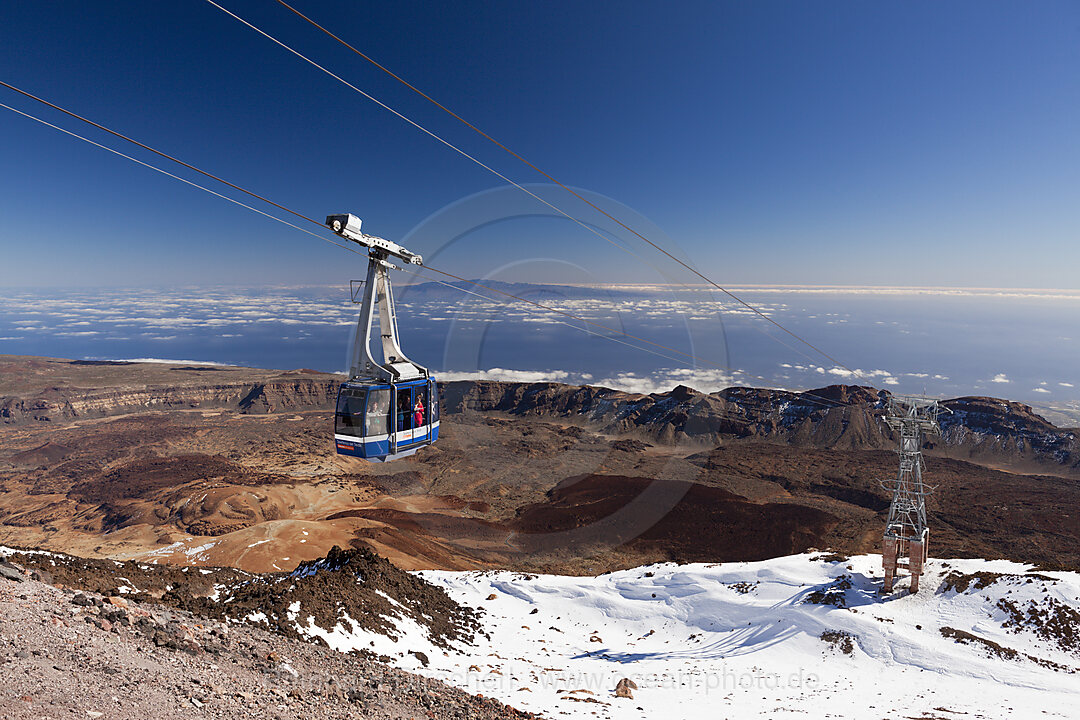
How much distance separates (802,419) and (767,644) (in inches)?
3143

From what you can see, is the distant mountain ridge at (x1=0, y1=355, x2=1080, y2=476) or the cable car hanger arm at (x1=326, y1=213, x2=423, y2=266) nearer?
the cable car hanger arm at (x1=326, y1=213, x2=423, y2=266)

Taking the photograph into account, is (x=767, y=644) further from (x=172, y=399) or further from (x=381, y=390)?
(x=172, y=399)

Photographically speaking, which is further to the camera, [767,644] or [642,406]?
[642,406]

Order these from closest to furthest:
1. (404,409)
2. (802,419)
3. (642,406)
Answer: (404,409), (802,419), (642,406)

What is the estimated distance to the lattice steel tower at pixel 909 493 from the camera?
2112cm

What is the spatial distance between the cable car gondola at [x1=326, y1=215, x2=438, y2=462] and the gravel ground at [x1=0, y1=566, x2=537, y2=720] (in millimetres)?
5076

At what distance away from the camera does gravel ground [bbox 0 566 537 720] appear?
18.4 feet

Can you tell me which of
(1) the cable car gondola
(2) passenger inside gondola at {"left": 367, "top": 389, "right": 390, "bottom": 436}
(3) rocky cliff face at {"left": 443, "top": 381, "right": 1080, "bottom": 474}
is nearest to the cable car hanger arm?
(1) the cable car gondola

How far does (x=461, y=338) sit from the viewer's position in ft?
60.2

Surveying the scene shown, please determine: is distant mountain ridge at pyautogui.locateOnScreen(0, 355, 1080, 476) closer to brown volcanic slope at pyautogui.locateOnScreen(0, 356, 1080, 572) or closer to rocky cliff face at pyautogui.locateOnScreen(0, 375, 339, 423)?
rocky cliff face at pyautogui.locateOnScreen(0, 375, 339, 423)

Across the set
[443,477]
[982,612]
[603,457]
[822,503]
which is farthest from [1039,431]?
[443,477]

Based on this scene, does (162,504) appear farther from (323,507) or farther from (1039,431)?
(1039,431)

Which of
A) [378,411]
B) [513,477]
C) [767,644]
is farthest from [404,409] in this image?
[513,477]

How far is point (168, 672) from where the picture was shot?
22.9 feet
